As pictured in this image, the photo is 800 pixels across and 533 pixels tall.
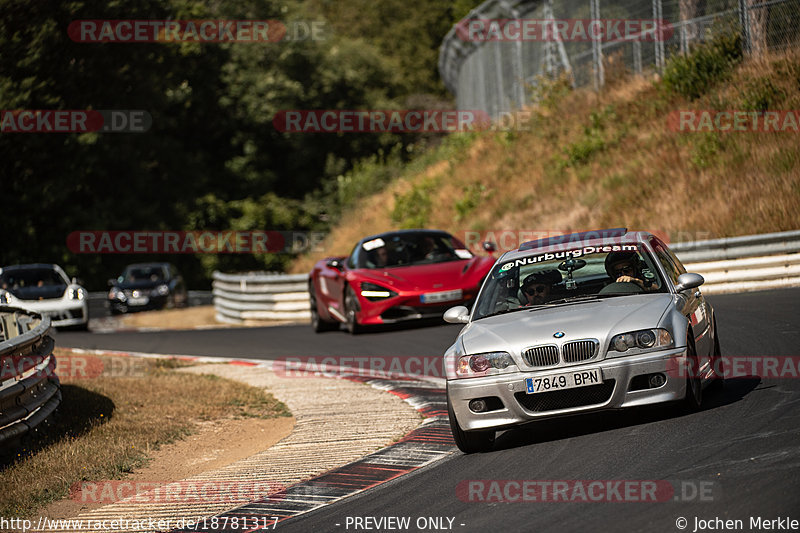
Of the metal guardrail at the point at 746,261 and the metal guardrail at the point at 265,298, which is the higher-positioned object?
the metal guardrail at the point at 746,261

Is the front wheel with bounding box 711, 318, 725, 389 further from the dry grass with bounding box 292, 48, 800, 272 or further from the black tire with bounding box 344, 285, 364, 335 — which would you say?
the dry grass with bounding box 292, 48, 800, 272

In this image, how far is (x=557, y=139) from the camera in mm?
Result: 26781

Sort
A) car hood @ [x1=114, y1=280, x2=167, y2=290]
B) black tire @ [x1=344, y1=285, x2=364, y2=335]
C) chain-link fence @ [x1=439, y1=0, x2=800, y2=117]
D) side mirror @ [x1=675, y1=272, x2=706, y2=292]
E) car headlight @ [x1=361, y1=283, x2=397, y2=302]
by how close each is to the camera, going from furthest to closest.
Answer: car hood @ [x1=114, y1=280, x2=167, y2=290], chain-link fence @ [x1=439, y1=0, x2=800, y2=117], black tire @ [x1=344, y1=285, x2=364, y2=335], car headlight @ [x1=361, y1=283, x2=397, y2=302], side mirror @ [x1=675, y1=272, x2=706, y2=292]

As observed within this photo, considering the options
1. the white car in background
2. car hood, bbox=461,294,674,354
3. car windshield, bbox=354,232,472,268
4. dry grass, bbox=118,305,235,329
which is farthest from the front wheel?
the white car in background

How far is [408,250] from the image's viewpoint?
1662cm

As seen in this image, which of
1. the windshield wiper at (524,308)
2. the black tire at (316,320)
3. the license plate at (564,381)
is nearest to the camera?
the license plate at (564,381)

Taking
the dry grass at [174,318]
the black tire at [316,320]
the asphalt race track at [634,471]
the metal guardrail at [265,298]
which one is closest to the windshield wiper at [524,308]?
the asphalt race track at [634,471]

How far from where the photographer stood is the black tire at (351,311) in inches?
639

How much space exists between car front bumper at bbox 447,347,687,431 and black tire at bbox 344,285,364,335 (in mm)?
8873

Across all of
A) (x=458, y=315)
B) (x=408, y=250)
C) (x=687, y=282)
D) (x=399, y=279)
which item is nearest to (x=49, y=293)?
(x=408, y=250)

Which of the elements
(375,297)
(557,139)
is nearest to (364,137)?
(557,139)

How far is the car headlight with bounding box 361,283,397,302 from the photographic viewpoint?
51.1 feet

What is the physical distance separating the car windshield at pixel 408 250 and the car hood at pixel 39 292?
9863 millimetres

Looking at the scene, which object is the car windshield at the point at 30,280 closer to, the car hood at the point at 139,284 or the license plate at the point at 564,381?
the car hood at the point at 139,284
